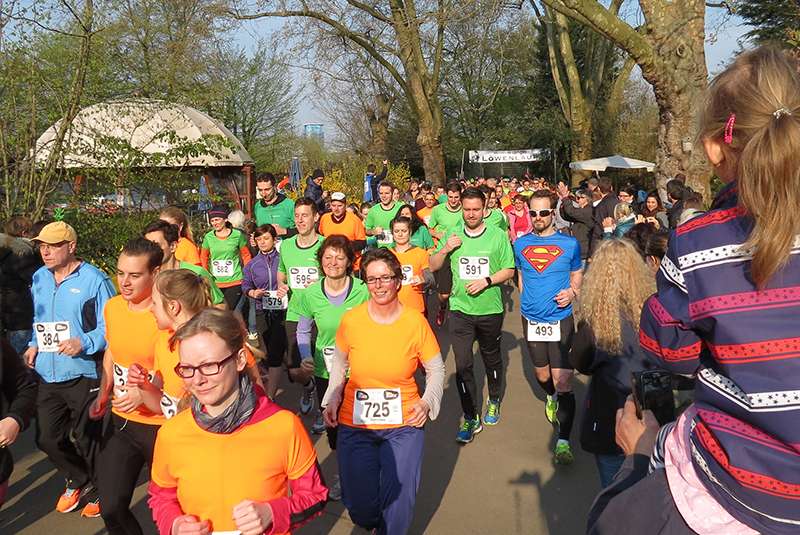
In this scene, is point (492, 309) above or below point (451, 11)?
below

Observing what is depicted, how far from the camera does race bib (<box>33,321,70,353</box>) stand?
4.18m

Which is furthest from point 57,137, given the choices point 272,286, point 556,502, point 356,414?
Result: point 556,502

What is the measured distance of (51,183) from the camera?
8.01m

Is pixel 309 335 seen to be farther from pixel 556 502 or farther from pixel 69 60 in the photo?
pixel 69 60

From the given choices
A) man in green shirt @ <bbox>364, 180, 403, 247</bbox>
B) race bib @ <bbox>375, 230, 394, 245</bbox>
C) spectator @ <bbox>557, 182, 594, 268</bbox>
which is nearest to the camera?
race bib @ <bbox>375, 230, 394, 245</bbox>

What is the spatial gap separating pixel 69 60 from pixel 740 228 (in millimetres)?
9139

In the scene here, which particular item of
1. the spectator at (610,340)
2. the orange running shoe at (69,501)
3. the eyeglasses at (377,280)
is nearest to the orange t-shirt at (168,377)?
the eyeglasses at (377,280)

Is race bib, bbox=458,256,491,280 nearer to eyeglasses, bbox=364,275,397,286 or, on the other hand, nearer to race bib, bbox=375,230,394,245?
eyeglasses, bbox=364,275,397,286

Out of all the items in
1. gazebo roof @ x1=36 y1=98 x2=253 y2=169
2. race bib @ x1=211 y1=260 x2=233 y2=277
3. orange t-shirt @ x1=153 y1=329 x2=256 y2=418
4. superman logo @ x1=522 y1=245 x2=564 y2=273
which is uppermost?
gazebo roof @ x1=36 y1=98 x2=253 y2=169

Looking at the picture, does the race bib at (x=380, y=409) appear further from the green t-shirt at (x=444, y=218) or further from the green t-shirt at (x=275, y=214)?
the green t-shirt at (x=275, y=214)

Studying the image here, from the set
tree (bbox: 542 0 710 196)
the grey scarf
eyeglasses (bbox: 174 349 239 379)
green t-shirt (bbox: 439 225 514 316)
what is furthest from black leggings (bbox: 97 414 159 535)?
tree (bbox: 542 0 710 196)

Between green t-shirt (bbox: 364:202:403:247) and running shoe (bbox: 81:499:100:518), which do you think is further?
green t-shirt (bbox: 364:202:403:247)

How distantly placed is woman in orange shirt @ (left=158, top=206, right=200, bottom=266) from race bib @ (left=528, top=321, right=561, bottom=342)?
3.49 metres

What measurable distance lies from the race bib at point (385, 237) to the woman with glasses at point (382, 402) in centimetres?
542
